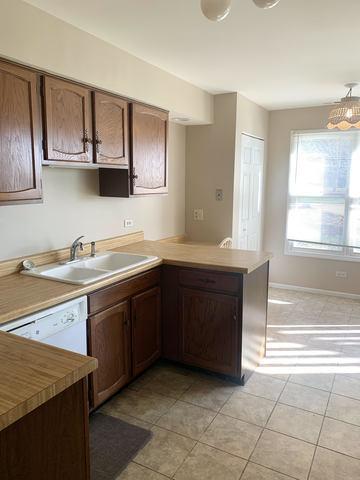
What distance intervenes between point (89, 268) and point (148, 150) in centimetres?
109

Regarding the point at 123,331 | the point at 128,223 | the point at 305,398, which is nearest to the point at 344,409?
the point at 305,398

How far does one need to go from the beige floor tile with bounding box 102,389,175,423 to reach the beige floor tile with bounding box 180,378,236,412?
0.15m

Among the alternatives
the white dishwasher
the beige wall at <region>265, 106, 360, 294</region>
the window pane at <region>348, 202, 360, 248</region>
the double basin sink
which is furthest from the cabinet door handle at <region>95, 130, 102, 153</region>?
the window pane at <region>348, 202, 360, 248</region>

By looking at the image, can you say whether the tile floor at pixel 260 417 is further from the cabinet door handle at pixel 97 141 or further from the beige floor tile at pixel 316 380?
the cabinet door handle at pixel 97 141

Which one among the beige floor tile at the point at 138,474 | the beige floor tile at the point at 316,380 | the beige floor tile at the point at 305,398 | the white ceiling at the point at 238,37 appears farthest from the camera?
the beige floor tile at the point at 316,380

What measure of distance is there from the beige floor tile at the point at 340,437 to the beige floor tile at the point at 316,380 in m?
0.41

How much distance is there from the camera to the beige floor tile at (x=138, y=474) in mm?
1869

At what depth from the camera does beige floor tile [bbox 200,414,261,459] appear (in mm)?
2082

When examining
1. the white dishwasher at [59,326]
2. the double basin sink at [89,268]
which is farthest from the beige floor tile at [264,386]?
the white dishwasher at [59,326]

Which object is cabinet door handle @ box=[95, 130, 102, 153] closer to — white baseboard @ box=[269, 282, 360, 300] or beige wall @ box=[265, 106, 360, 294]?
beige wall @ box=[265, 106, 360, 294]

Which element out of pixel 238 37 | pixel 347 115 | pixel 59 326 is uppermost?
pixel 238 37

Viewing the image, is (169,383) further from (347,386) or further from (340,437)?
(347,386)

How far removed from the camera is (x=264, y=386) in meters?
2.73

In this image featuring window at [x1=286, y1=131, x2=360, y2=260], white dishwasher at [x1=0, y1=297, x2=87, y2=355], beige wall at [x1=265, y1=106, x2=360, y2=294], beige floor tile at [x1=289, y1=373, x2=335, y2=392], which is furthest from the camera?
beige wall at [x1=265, y1=106, x2=360, y2=294]
